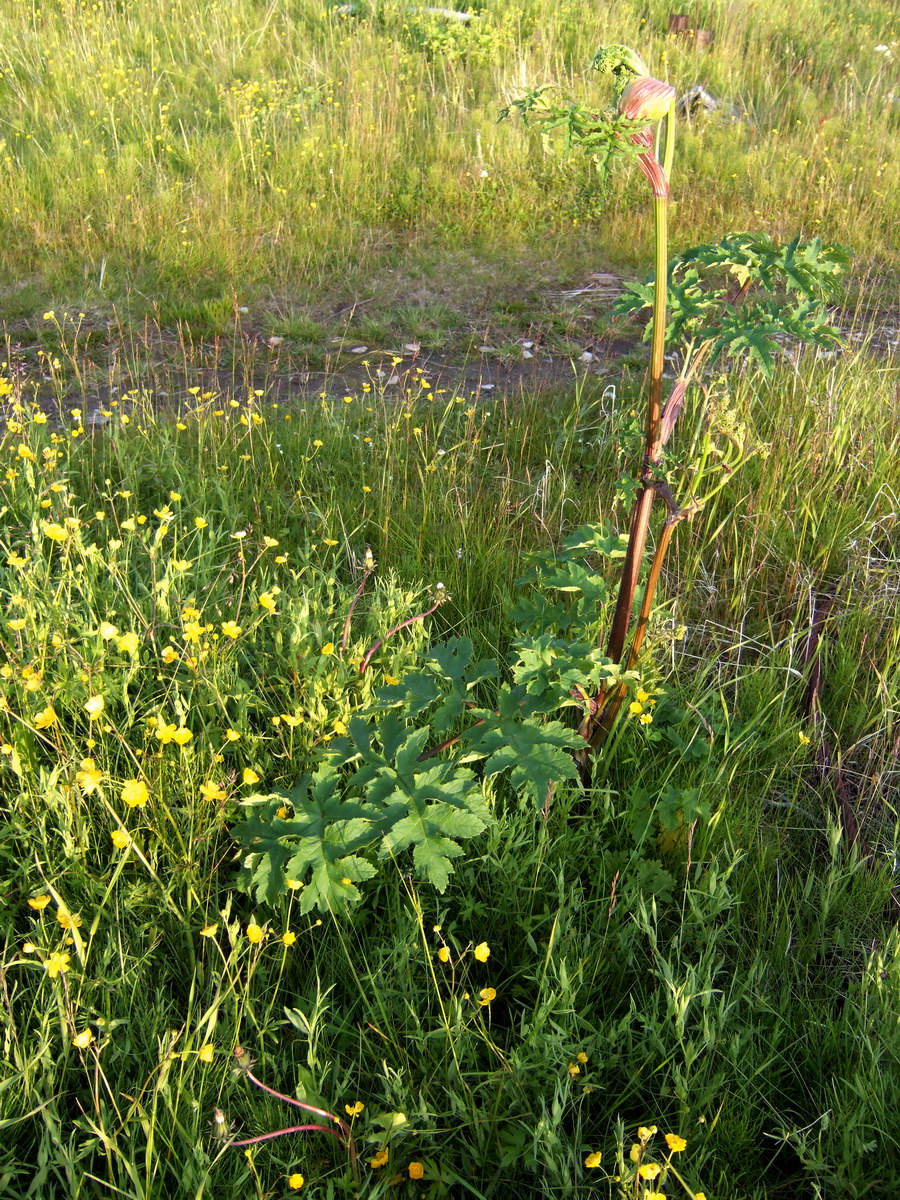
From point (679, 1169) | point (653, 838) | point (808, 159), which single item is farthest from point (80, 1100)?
point (808, 159)

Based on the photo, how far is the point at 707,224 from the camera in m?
5.86

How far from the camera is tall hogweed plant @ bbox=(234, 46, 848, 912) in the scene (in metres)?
1.58

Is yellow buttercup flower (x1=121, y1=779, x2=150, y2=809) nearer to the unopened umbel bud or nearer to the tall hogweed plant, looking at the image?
the tall hogweed plant

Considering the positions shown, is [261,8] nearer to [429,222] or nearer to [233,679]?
[429,222]

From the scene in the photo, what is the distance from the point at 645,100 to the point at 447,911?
4.97 ft

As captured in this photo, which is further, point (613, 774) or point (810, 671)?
point (810, 671)

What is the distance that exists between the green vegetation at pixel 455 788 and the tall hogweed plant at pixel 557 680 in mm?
12

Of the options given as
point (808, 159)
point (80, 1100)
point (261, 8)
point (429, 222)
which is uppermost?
point (261, 8)

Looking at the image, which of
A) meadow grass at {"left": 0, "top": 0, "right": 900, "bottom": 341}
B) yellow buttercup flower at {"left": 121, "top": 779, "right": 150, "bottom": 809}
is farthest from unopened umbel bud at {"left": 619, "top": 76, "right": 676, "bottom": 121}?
meadow grass at {"left": 0, "top": 0, "right": 900, "bottom": 341}

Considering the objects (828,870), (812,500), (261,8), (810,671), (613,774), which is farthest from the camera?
(261,8)

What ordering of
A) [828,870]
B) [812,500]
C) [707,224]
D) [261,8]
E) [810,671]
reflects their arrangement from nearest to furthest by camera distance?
[828,870] < [810,671] < [812,500] < [707,224] < [261,8]

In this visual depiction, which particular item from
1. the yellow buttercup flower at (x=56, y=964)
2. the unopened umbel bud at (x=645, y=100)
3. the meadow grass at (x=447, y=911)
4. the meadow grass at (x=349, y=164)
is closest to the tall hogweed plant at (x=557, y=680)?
the unopened umbel bud at (x=645, y=100)

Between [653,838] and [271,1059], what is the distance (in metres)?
0.96

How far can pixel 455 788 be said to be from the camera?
165 centimetres
